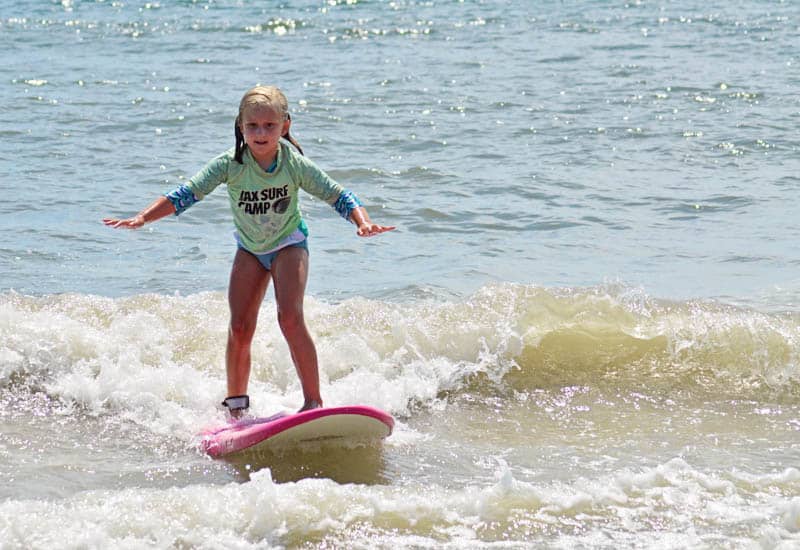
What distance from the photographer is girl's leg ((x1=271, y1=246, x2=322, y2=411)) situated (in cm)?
558

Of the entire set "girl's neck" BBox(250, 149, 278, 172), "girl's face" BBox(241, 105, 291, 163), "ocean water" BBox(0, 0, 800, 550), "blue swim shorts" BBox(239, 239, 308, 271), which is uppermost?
"girl's face" BBox(241, 105, 291, 163)

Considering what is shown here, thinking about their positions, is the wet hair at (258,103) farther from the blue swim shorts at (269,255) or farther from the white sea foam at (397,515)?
the white sea foam at (397,515)

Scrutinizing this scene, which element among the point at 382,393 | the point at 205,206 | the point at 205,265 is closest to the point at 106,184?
the point at 205,206

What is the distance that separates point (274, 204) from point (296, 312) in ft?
1.62

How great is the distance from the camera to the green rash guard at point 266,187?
18.3 feet

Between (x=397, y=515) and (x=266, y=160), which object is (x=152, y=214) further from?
(x=397, y=515)

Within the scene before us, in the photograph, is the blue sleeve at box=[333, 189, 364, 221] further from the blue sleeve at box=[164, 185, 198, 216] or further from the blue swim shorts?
the blue sleeve at box=[164, 185, 198, 216]

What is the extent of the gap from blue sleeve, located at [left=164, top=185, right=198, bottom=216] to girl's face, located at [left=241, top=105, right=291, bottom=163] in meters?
0.35

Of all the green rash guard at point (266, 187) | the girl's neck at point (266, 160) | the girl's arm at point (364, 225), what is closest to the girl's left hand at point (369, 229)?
the girl's arm at point (364, 225)

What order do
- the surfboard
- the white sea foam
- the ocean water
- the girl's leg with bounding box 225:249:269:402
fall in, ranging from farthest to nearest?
the girl's leg with bounding box 225:249:269:402
the surfboard
the ocean water
the white sea foam

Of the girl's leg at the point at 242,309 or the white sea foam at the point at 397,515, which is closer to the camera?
the white sea foam at the point at 397,515

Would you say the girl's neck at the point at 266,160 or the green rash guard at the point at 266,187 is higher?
the girl's neck at the point at 266,160

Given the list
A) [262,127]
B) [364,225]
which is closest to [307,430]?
[364,225]

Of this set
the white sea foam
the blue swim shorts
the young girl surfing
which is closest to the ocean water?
the white sea foam
